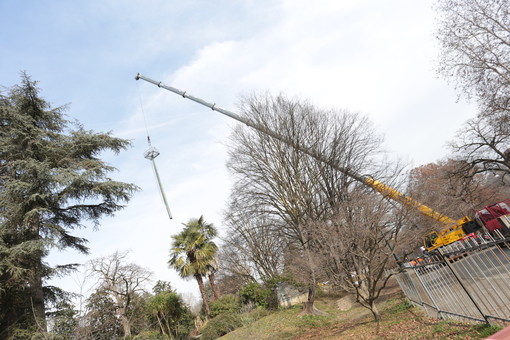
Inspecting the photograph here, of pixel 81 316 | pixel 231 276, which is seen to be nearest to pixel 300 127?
pixel 81 316

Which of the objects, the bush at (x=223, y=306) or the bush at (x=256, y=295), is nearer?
the bush at (x=223, y=306)

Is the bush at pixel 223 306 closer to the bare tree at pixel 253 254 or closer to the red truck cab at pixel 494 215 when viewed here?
the bare tree at pixel 253 254

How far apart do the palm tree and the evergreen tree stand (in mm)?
8883

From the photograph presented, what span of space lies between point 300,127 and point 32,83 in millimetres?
12617

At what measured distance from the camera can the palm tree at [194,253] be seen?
1962 cm

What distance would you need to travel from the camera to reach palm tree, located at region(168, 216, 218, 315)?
1962 cm

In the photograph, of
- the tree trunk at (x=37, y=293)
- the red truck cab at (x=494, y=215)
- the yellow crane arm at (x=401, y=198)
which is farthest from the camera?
the red truck cab at (x=494, y=215)

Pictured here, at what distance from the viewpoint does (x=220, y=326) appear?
15156mm

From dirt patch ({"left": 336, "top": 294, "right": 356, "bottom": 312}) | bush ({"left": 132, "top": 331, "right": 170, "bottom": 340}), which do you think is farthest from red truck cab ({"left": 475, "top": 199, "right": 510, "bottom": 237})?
bush ({"left": 132, "top": 331, "right": 170, "bottom": 340})

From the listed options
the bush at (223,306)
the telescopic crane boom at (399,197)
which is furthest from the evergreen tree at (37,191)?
the bush at (223,306)

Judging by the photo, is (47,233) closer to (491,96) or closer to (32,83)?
(32,83)

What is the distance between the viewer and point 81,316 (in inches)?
266

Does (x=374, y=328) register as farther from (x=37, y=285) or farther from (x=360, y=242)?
(x=37, y=285)

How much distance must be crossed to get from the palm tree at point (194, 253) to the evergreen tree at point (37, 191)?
8.88 metres
